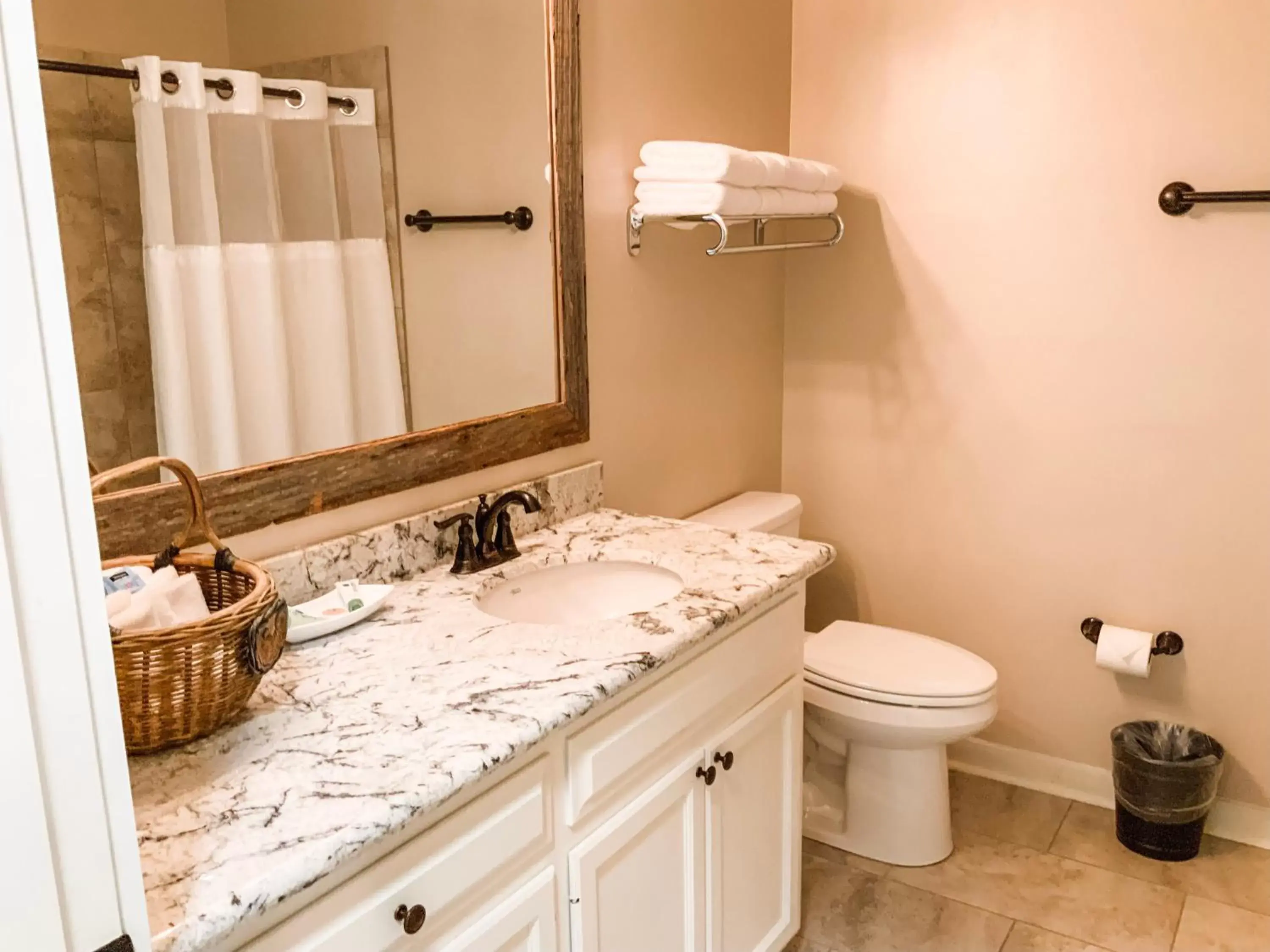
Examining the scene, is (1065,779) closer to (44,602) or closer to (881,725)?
(881,725)

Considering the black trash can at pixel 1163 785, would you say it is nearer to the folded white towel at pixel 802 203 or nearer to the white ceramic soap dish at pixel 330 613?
the folded white towel at pixel 802 203

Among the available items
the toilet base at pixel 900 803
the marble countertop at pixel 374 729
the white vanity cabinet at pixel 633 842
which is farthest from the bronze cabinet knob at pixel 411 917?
the toilet base at pixel 900 803

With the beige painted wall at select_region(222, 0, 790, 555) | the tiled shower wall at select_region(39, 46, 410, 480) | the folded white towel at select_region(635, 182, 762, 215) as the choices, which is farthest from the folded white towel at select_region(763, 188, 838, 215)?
the tiled shower wall at select_region(39, 46, 410, 480)

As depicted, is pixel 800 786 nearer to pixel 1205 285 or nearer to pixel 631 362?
pixel 631 362

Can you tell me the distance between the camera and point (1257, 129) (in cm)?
217

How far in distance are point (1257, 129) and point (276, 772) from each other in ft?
7.40

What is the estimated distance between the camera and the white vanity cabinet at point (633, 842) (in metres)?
1.09

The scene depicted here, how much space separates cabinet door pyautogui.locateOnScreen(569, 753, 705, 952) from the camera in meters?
1.39

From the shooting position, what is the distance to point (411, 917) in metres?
1.08

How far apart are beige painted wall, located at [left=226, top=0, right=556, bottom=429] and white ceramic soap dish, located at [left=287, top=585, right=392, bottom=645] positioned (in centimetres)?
35

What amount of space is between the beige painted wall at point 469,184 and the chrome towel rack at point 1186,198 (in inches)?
53.4

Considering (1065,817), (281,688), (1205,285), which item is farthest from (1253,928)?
(281,688)

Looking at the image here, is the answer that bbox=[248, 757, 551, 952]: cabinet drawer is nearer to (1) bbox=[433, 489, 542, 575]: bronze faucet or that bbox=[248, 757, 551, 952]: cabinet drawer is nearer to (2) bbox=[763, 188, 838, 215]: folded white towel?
(1) bbox=[433, 489, 542, 575]: bronze faucet

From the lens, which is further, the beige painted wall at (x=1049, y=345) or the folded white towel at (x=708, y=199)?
the beige painted wall at (x=1049, y=345)
